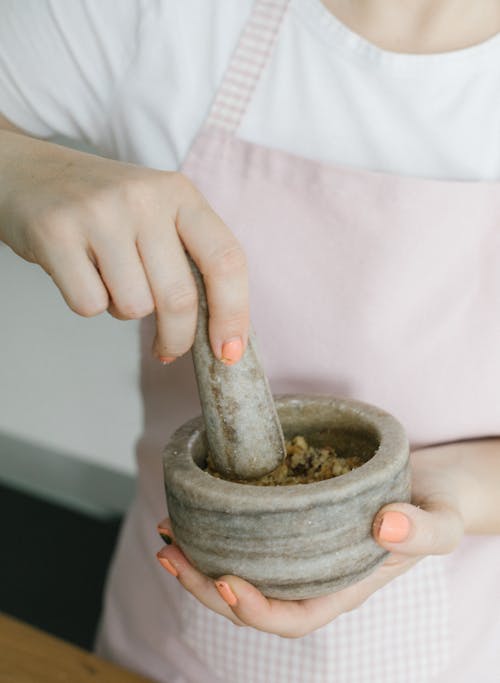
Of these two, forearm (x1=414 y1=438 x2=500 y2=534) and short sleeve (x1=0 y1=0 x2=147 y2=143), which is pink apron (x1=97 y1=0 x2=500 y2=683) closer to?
forearm (x1=414 y1=438 x2=500 y2=534)

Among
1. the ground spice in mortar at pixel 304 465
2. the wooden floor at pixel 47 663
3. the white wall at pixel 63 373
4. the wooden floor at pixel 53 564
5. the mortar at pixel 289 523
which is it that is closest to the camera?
the mortar at pixel 289 523

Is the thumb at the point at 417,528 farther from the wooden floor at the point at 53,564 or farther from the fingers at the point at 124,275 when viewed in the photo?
the wooden floor at the point at 53,564

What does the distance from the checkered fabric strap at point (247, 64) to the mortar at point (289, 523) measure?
40cm

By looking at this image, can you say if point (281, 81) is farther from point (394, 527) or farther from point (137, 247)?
point (394, 527)

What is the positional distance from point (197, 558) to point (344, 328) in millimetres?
313

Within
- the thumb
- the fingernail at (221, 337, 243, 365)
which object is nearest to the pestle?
the fingernail at (221, 337, 243, 365)

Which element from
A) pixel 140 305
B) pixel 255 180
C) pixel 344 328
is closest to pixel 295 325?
pixel 344 328

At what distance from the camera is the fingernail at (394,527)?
2.06ft

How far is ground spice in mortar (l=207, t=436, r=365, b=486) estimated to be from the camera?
0.72 meters

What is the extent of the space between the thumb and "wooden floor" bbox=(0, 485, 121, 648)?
1417mm

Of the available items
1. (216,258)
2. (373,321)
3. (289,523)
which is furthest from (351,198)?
(289,523)

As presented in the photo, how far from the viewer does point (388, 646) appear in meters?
0.89

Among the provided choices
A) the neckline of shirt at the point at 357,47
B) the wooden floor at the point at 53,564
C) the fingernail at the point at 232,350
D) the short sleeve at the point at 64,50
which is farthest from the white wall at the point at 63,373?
the fingernail at the point at 232,350

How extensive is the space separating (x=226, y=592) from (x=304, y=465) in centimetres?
17
